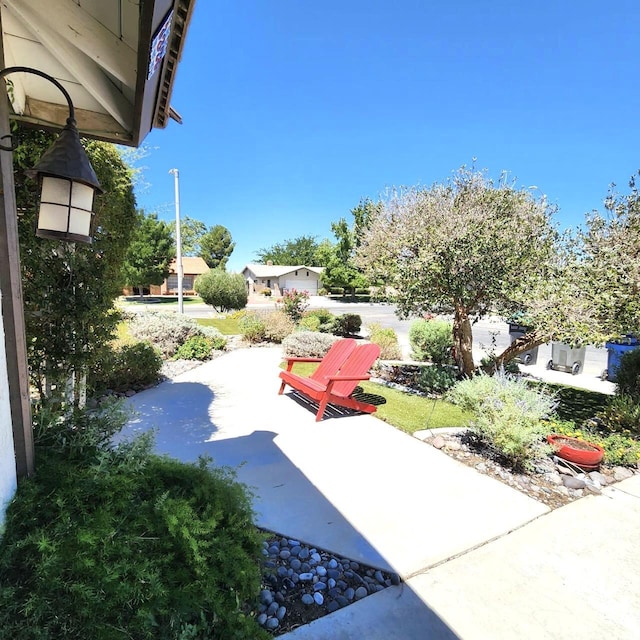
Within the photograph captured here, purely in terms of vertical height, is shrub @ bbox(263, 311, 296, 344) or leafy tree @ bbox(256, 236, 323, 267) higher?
leafy tree @ bbox(256, 236, 323, 267)

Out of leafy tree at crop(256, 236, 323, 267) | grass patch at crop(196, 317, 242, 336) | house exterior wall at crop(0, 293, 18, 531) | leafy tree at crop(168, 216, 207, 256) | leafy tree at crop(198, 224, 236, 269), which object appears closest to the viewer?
house exterior wall at crop(0, 293, 18, 531)

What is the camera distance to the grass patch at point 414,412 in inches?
190

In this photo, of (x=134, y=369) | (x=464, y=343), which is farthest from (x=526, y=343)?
(x=134, y=369)

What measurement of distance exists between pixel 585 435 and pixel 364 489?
3.09 metres

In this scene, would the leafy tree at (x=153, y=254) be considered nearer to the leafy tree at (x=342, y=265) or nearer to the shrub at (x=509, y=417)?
the leafy tree at (x=342, y=265)

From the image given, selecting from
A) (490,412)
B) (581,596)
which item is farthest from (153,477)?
(490,412)

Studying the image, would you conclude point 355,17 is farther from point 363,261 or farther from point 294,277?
point 294,277

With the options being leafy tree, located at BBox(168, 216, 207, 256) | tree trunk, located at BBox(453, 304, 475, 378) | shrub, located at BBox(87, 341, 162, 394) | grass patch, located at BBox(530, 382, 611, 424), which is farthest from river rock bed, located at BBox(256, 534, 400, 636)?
leafy tree, located at BBox(168, 216, 207, 256)

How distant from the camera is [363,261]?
1027cm

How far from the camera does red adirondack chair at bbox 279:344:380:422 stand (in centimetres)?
485

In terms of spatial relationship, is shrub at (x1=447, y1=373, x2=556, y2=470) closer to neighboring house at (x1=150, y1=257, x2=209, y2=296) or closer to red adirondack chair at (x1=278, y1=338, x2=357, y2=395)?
red adirondack chair at (x1=278, y1=338, x2=357, y2=395)

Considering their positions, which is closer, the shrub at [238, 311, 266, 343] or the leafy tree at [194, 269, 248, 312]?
the shrub at [238, 311, 266, 343]

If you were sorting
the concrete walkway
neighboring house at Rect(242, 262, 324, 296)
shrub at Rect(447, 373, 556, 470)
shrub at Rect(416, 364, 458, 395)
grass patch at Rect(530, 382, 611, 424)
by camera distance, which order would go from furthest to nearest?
neighboring house at Rect(242, 262, 324, 296) → shrub at Rect(416, 364, 458, 395) → grass patch at Rect(530, 382, 611, 424) → shrub at Rect(447, 373, 556, 470) → the concrete walkway

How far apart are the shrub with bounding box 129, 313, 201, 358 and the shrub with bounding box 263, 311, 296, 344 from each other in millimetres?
2439
